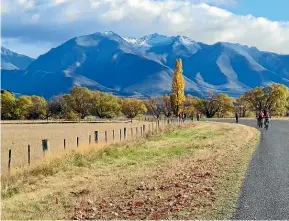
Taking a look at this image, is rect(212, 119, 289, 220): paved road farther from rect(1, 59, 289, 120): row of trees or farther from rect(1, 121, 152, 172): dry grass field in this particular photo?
rect(1, 59, 289, 120): row of trees

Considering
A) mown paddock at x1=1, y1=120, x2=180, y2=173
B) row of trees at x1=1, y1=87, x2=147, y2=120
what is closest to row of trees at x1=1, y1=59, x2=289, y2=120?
row of trees at x1=1, y1=87, x2=147, y2=120

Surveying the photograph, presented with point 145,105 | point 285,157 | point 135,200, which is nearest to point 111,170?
point 135,200

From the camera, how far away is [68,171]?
15.9 meters

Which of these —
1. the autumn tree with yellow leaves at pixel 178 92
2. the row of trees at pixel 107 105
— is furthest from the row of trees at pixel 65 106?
the autumn tree with yellow leaves at pixel 178 92

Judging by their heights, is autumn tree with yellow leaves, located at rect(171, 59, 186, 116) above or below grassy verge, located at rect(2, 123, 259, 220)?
above

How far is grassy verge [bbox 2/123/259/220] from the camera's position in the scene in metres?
9.88

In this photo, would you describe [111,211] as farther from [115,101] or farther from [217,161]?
[115,101]

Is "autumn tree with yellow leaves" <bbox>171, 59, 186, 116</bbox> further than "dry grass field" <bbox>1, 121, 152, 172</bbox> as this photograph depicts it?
Yes

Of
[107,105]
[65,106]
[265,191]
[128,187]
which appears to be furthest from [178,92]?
[265,191]

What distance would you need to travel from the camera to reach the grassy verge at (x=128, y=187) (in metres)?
9.88

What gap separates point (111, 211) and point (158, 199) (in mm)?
1443

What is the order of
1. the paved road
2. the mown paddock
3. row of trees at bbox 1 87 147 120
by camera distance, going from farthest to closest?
row of trees at bbox 1 87 147 120 < the mown paddock < the paved road

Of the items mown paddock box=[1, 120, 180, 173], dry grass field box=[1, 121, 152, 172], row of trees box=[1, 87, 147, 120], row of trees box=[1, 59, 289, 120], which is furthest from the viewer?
row of trees box=[1, 59, 289, 120]

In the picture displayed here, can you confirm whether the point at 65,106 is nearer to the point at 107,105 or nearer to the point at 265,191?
the point at 107,105
